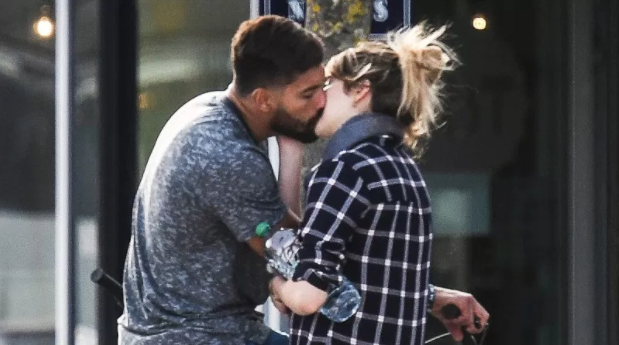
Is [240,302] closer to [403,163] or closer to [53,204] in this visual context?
[403,163]

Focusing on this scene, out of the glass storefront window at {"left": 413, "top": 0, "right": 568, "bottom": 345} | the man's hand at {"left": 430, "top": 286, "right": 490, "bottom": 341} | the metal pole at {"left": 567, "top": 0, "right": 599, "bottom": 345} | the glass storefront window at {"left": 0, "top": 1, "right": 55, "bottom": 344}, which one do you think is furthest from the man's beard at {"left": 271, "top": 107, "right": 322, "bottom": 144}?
the metal pole at {"left": 567, "top": 0, "right": 599, "bottom": 345}

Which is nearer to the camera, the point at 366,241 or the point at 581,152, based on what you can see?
the point at 366,241

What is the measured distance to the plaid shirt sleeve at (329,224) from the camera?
8.96ft

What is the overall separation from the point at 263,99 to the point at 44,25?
313 cm

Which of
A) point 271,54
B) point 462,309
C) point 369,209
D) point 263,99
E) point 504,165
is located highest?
point 271,54

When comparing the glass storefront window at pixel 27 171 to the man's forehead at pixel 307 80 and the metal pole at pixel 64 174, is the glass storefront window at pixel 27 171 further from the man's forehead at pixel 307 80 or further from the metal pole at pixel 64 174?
the man's forehead at pixel 307 80

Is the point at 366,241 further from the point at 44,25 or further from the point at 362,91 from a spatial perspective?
the point at 44,25

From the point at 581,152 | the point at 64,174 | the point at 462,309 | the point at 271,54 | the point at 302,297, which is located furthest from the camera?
the point at 581,152

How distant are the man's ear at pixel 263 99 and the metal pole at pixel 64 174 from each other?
9.70 ft

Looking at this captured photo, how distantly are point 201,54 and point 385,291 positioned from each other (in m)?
3.21

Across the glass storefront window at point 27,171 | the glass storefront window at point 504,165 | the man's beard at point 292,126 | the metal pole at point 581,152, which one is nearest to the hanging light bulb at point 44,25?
the glass storefront window at point 27,171

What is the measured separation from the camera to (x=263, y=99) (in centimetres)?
291

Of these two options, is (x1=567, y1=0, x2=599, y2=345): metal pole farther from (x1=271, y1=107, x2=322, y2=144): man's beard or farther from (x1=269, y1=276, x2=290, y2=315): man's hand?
(x1=269, y1=276, x2=290, y2=315): man's hand

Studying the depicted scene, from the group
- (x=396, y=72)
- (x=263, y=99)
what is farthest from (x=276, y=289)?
(x=396, y=72)
